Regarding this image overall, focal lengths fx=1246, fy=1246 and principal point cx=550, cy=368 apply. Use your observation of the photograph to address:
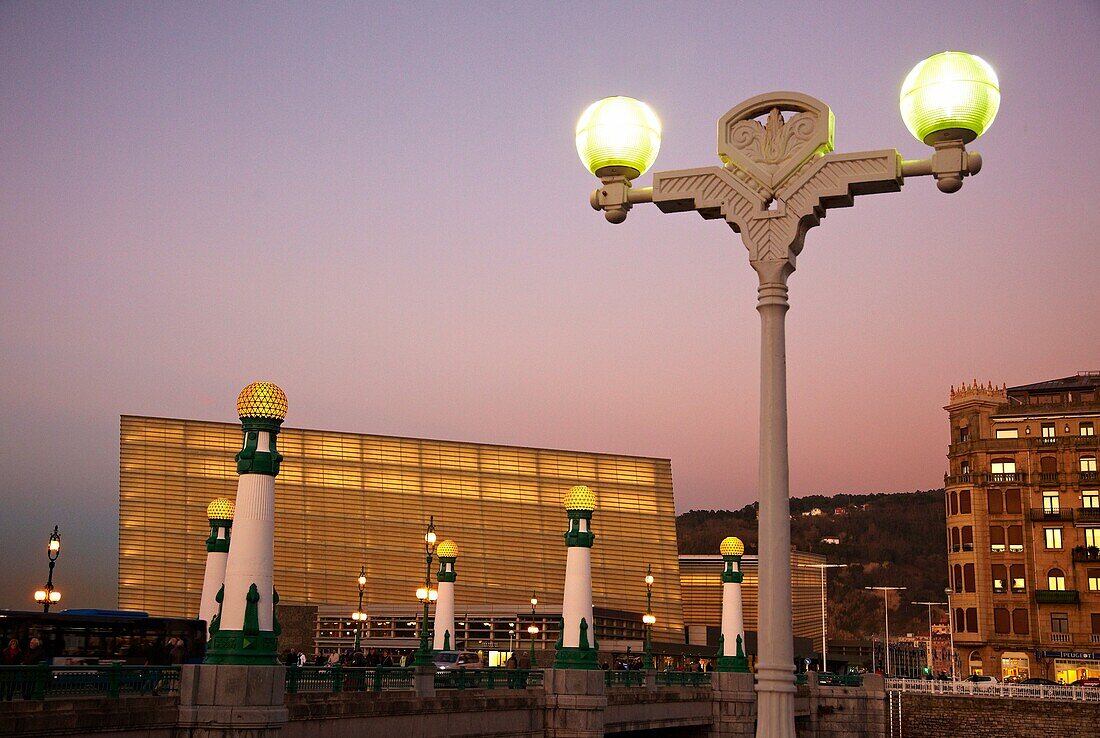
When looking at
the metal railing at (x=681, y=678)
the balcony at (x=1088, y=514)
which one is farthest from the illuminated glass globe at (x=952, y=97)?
the balcony at (x=1088, y=514)

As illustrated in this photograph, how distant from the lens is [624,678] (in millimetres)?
37375

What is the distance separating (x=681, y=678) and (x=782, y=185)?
34.3 meters

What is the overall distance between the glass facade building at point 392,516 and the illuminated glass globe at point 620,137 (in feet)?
266

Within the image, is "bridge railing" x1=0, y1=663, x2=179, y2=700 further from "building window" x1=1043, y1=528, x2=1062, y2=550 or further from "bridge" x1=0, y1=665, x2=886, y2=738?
"building window" x1=1043, y1=528, x2=1062, y2=550

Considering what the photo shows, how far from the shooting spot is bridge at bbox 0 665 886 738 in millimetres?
17672

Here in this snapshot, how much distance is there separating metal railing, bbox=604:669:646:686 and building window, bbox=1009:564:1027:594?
205 ft

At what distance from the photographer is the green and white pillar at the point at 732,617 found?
4075cm

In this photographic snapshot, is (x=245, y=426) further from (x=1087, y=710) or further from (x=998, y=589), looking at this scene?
(x=998, y=589)

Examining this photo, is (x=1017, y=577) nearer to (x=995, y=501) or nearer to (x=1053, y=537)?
(x=1053, y=537)

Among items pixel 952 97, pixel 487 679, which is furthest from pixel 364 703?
pixel 952 97

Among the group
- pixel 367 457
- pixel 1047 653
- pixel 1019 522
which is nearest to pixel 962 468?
pixel 1019 522

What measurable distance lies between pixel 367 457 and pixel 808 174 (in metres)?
91.8

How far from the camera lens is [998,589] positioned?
306 ft

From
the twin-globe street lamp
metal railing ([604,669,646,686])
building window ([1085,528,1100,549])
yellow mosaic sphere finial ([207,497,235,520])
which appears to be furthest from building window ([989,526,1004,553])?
the twin-globe street lamp
